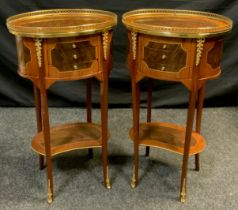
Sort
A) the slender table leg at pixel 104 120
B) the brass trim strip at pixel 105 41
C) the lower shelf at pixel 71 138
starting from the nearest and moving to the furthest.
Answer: the brass trim strip at pixel 105 41 < the slender table leg at pixel 104 120 < the lower shelf at pixel 71 138

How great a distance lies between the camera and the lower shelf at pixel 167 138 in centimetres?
204

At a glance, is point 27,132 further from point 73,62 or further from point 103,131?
point 73,62

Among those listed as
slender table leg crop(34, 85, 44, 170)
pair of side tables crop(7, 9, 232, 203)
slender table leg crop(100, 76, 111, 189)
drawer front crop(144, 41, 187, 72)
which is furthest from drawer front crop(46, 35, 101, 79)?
slender table leg crop(34, 85, 44, 170)

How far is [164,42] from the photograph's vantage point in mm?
1676

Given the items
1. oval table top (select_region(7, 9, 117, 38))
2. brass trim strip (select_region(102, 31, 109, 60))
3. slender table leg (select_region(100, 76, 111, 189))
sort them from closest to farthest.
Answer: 1. oval table top (select_region(7, 9, 117, 38))
2. brass trim strip (select_region(102, 31, 109, 60))
3. slender table leg (select_region(100, 76, 111, 189))

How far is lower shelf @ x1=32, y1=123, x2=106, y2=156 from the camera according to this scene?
201cm

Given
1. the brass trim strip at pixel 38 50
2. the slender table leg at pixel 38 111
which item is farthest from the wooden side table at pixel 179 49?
the slender table leg at pixel 38 111

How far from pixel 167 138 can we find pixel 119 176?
343 millimetres

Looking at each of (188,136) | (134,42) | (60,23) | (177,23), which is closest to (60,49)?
(60,23)

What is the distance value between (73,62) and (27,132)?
3.53ft

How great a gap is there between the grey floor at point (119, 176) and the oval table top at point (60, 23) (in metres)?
0.83

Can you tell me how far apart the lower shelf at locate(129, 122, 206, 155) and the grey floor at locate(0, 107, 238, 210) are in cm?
19

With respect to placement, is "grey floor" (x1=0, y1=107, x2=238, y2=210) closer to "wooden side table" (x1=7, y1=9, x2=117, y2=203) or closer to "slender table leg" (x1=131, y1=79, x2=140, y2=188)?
"slender table leg" (x1=131, y1=79, x2=140, y2=188)

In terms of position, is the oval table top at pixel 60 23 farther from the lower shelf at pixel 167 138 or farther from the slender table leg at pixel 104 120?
the lower shelf at pixel 167 138
